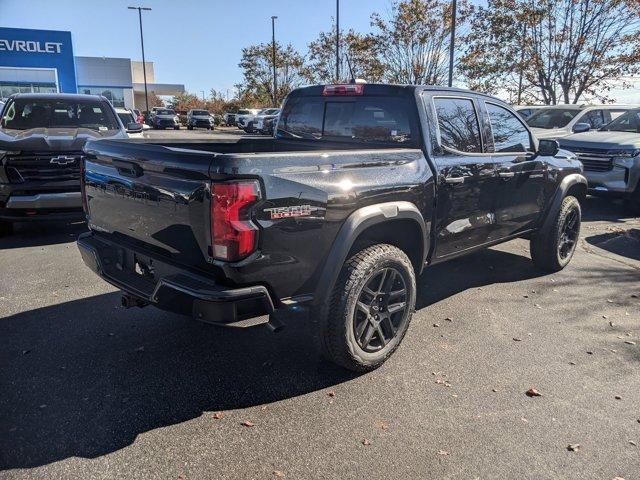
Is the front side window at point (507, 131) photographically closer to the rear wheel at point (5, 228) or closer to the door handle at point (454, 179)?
the door handle at point (454, 179)

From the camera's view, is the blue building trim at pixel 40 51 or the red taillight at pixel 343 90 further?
the blue building trim at pixel 40 51

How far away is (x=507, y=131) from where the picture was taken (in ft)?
15.7

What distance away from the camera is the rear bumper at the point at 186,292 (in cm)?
262

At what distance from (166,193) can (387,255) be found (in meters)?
1.44

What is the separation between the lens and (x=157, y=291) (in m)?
2.83

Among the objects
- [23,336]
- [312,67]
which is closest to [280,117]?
[23,336]

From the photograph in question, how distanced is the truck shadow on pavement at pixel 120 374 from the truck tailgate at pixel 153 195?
859mm

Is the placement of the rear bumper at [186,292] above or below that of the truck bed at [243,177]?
below

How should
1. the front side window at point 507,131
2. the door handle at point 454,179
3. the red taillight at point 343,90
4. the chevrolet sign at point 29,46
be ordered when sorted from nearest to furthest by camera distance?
the door handle at point 454,179, the red taillight at point 343,90, the front side window at point 507,131, the chevrolet sign at point 29,46

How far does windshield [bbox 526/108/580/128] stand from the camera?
11703 millimetres

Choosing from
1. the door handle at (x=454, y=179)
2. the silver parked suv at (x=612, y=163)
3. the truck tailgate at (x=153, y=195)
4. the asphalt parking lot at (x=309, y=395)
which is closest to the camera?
the asphalt parking lot at (x=309, y=395)

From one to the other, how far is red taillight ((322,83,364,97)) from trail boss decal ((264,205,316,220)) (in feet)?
5.42

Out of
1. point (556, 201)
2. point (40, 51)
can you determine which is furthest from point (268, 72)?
point (556, 201)

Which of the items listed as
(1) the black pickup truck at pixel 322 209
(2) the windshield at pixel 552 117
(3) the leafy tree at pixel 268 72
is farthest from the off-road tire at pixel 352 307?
(3) the leafy tree at pixel 268 72
